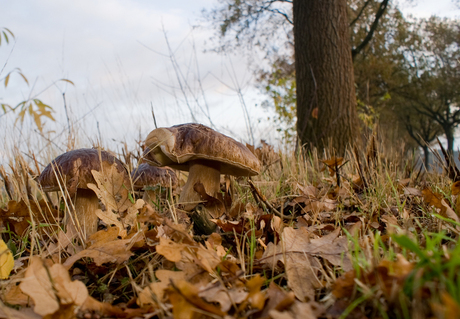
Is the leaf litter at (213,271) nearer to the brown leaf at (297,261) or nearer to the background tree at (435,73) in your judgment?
the brown leaf at (297,261)

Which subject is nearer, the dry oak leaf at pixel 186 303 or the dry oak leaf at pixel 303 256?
the dry oak leaf at pixel 186 303

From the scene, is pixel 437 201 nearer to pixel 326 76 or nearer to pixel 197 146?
pixel 197 146

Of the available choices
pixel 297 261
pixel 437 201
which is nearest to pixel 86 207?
pixel 297 261

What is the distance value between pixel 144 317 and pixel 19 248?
1.00m

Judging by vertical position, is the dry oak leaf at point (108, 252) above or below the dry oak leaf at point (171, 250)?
below

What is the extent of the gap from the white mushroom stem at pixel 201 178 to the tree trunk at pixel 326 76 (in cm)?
309

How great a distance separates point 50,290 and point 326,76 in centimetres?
470

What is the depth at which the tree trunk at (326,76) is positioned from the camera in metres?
4.75

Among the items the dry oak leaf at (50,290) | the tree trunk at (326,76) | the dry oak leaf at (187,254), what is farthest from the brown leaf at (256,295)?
the tree trunk at (326,76)

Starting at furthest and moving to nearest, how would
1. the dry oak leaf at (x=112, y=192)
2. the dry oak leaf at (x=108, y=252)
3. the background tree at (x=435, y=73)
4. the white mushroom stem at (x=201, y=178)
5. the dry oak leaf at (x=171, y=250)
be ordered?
the background tree at (x=435, y=73), the white mushroom stem at (x=201, y=178), the dry oak leaf at (x=112, y=192), the dry oak leaf at (x=108, y=252), the dry oak leaf at (x=171, y=250)

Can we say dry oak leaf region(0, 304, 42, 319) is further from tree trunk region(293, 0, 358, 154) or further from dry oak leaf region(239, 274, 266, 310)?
tree trunk region(293, 0, 358, 154)

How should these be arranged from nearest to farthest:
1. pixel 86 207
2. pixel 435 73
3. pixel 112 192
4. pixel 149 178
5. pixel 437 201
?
pixel 112 192 → pixel 437 201 → pixel 86 207 → pixel 149 178 → pixel 435 73

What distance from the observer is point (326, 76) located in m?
4.82

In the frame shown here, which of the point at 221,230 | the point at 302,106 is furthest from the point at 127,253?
the point at 302,106
